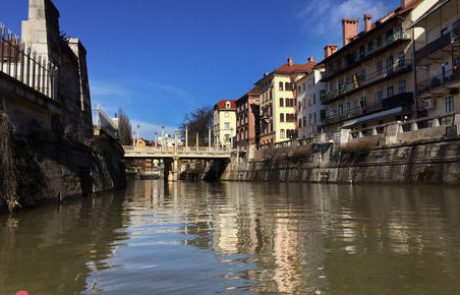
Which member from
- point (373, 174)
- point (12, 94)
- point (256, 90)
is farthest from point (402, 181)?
point (256, 90)

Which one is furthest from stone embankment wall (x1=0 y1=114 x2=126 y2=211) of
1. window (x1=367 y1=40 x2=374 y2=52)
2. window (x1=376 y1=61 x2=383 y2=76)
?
window (x1=367 y1=40 x2=374 y2=52)

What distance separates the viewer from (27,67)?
18.0 metres

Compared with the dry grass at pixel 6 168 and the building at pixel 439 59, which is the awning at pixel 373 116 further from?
the dry grass at pixel 6 168

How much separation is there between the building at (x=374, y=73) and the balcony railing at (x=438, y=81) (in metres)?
2.10

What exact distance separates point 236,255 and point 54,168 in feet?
47.5

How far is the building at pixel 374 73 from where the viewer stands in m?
48.6

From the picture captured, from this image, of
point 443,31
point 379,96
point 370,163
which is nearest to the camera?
point 370,163

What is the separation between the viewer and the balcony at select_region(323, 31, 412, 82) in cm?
4856

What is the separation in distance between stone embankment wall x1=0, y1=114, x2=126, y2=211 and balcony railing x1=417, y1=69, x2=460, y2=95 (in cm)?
2808

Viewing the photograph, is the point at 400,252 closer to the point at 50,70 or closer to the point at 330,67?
the point at 50,70

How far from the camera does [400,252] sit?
7789 millimetres

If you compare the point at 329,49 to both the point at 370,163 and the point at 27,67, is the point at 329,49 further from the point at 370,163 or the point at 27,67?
the point at 27,67

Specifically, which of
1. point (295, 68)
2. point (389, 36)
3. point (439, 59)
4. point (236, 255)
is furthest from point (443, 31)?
point (295, 68)

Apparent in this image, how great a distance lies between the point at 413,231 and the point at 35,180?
43.7 feet
